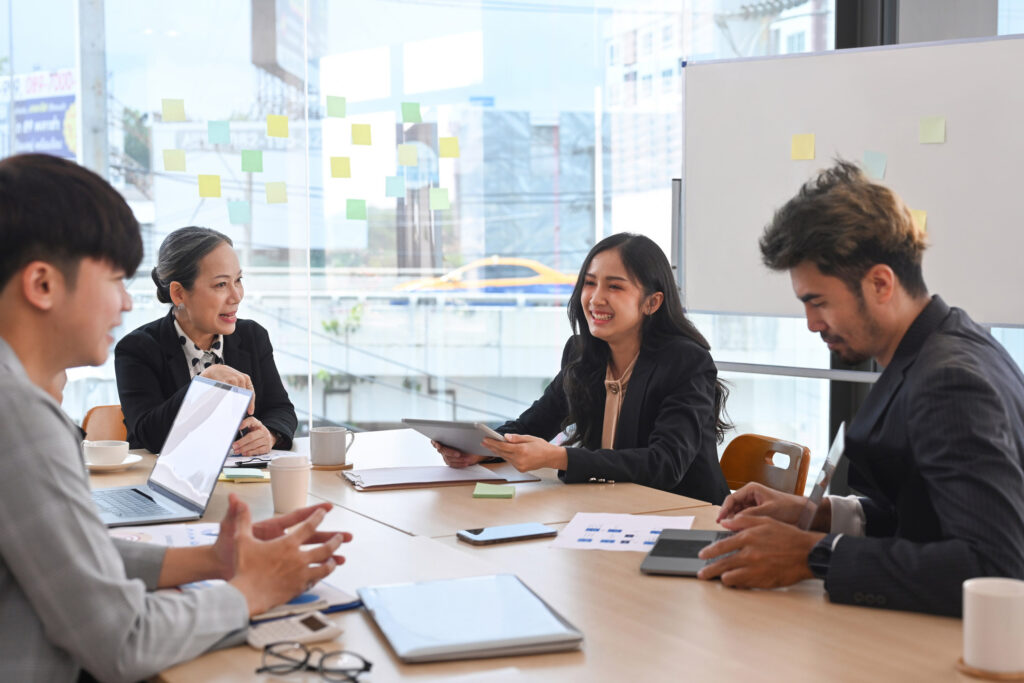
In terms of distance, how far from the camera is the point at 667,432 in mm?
2396

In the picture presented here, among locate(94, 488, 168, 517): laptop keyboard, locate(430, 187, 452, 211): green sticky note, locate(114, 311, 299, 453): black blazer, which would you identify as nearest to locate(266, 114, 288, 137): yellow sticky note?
locate(430, 187, 452, 211): green sticky note

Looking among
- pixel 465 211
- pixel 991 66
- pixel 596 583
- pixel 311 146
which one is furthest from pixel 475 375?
pixel 596 583

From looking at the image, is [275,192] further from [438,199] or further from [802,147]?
[802,147]

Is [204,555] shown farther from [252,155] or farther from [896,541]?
[252,155]

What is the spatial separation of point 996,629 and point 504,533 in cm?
87

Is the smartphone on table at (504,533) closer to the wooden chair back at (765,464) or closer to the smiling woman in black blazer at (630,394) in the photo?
the smiling woman in black blazer at (630,394)

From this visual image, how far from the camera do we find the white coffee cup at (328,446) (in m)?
2.48

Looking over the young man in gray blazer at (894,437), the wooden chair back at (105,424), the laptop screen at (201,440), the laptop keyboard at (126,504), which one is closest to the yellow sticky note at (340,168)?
the wooden chair back at (105,424)

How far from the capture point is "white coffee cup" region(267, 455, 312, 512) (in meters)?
2.00

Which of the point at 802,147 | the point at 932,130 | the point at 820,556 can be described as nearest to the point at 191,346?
the point at 820,556

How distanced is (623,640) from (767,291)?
8.30 ft

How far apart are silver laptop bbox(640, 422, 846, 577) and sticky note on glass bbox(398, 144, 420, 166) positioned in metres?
3.07

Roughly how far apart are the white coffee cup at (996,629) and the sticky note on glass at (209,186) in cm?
380

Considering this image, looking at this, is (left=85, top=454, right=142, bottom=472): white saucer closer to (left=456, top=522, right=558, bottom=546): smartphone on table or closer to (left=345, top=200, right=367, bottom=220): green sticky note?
(left=456, top=522, right=558, bottom=546): smartphone on table
